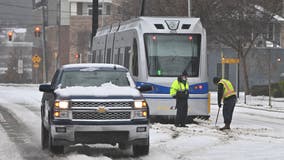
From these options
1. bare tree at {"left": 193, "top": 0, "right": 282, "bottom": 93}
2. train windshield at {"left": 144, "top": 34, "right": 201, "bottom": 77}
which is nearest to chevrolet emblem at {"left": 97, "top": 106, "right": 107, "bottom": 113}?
train windshield at {"left": 144, "top": 34, "right": 201, "bottom": 77}

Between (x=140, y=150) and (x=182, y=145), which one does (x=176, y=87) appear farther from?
(x=140, y=150)

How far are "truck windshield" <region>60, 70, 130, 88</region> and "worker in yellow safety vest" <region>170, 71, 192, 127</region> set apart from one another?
5957 mm

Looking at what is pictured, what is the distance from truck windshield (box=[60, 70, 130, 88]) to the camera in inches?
556

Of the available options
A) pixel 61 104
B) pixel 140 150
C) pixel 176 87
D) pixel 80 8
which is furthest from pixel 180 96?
pixel 80 8

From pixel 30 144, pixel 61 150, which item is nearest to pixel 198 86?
pixel 30 144

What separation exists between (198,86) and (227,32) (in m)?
24.1

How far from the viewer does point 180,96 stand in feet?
67.0

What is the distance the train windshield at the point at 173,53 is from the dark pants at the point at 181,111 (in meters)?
2.20

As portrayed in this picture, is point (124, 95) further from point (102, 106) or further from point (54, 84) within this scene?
point (54, 84)

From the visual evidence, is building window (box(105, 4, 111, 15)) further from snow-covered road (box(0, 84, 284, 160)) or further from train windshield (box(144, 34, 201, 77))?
snow-covered road (box(0, 84, 284, 160))

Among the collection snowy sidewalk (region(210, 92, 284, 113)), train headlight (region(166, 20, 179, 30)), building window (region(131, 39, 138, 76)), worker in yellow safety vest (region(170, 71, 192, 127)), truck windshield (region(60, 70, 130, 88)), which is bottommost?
snowy sidewalk (region(210, 92, 284, 113))

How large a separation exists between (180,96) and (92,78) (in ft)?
21.3

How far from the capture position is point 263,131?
1986 cm

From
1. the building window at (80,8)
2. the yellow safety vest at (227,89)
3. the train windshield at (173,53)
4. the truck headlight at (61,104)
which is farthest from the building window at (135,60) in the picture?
the building window at (80,8)
